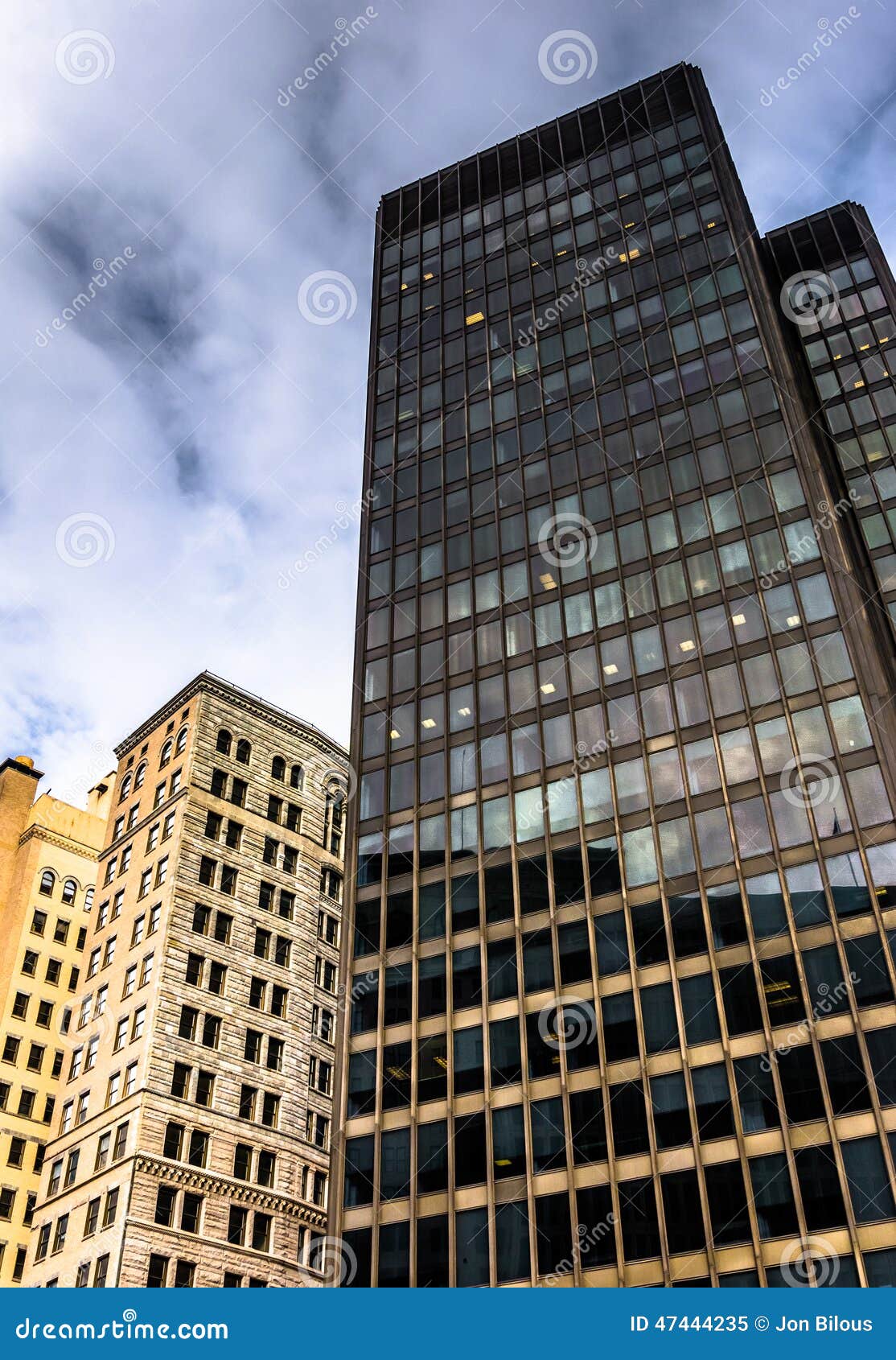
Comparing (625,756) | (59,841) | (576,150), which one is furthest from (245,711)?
(576,150)

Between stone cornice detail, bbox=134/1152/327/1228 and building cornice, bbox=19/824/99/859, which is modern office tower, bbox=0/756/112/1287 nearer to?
building cornice, bbox=19/824/99/859

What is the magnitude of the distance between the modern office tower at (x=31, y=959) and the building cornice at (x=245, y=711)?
12.3 metres

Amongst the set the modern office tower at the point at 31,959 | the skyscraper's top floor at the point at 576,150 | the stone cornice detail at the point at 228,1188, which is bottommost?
the stone cornice detail at the point at 228,1188

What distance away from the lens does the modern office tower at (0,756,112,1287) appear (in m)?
84.8

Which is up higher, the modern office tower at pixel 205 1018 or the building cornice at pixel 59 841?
the building cornice at pixel 59 841

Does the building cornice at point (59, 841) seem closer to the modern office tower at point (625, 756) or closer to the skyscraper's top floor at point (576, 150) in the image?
the modern office tower at point (625, 756)

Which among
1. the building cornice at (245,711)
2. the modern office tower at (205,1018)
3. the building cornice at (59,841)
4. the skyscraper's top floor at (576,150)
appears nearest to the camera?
the modern office tower at (205,1018)

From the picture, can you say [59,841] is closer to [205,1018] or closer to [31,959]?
[31,959]

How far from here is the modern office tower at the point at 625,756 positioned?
45125 millimetres

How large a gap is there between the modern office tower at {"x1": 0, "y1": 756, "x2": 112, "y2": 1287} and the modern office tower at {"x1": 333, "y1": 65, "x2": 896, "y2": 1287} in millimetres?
37867

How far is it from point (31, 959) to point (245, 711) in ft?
82.4

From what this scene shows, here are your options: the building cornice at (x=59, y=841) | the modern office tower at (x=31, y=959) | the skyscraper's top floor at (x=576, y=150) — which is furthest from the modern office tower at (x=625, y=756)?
the building cornice at (x=59, y=841)

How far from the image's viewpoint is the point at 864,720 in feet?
171

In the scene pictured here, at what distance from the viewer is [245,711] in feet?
301
